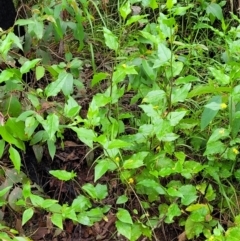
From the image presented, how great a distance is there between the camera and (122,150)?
2111 millimetres

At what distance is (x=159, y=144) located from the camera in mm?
2039

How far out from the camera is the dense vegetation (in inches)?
74.5

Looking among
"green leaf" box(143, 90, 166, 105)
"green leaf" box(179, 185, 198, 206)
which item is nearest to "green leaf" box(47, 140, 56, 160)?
"green leaf" box(143, 90, 166, 105)

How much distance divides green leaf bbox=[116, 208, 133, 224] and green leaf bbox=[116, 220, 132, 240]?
0.07 feet

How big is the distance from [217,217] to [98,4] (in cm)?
138

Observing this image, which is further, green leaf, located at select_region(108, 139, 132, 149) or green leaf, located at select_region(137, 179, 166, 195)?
green leaf, located at select_region(137, 179, 166, 195)

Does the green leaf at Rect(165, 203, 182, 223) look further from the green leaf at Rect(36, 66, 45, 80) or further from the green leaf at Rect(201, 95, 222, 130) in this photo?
the green leaf at Rect(36, 66, 45, 80)

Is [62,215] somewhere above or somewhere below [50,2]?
below

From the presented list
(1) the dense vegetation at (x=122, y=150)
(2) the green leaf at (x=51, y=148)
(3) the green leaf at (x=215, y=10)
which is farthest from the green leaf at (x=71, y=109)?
(3) the green leaf at (x=215, y=10)

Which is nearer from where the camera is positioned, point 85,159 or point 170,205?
point 170,205

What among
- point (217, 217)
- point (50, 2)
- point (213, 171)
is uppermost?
point (50, 2)

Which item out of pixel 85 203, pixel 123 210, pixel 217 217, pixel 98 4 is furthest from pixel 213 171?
pixel 98 4

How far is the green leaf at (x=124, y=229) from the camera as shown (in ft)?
6.18

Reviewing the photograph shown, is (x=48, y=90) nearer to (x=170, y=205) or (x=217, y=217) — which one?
(x=170, y=205)
